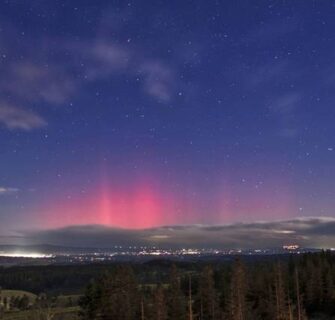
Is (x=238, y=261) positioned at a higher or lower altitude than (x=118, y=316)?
higher

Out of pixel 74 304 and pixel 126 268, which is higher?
pixel 126 268

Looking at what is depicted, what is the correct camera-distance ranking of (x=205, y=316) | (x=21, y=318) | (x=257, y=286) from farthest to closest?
1. (x=21, y=318)
2. (x=257, y=286)
3. (x=205, y=316)

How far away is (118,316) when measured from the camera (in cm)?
7956

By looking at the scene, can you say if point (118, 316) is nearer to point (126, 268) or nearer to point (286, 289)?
point (126, 268)

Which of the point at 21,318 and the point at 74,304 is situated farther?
the point at 74,304

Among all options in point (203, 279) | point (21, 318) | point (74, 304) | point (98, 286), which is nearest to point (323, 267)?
point (203, 279)

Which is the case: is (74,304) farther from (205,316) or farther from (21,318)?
(205,316)

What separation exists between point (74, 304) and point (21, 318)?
42.1 m

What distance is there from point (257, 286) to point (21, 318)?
2461 inches

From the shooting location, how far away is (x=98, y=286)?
84.9m

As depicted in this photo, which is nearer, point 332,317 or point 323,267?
point 332,317


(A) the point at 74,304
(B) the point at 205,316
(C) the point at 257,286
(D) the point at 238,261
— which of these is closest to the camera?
(D) the point at 238,261

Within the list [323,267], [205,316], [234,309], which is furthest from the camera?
[323,267]

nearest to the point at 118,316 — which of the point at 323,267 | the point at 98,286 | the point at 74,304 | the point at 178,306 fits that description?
the point at 98,286
